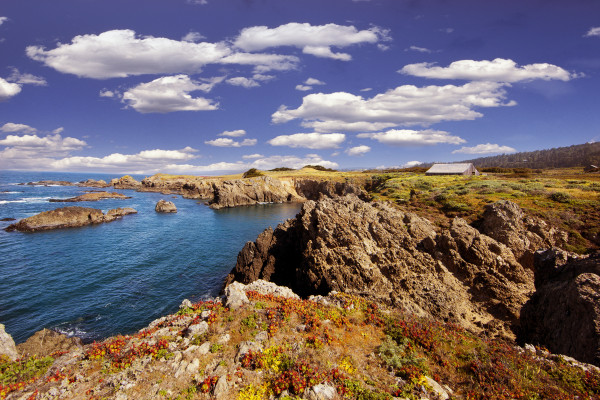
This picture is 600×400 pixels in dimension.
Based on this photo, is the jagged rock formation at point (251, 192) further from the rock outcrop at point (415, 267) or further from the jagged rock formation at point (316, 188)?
the rock outcrop at point (415, 267)

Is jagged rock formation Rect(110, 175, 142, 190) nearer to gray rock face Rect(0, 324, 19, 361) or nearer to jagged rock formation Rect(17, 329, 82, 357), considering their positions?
jagged rock formation Rect(17, 329, 82, 357)

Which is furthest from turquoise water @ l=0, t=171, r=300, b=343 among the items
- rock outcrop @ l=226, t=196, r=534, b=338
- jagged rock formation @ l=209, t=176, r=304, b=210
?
jagged rock formation @ l=209, t=176, r=304, b=210

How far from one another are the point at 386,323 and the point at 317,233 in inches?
507

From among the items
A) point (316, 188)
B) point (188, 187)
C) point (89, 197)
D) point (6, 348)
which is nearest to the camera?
point (6, 348)

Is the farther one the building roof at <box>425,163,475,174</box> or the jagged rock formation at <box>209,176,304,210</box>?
the jagged rock formation at <box>209,176,304,210</box>

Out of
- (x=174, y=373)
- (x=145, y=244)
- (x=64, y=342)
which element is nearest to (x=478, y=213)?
(x=174, y=373)

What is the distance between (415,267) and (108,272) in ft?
131

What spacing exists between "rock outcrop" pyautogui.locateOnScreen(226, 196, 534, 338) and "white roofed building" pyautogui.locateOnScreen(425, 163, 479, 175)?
60221 mm

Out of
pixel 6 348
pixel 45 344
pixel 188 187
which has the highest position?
pixel 188 187

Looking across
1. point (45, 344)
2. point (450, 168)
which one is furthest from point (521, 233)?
point (450, 168)

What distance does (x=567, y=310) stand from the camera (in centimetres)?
1376

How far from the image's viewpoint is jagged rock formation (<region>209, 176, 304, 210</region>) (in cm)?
10131

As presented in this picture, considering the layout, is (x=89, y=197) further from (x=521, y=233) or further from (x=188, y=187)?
(x=521, y=233)

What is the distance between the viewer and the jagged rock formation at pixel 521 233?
23.2 meters
